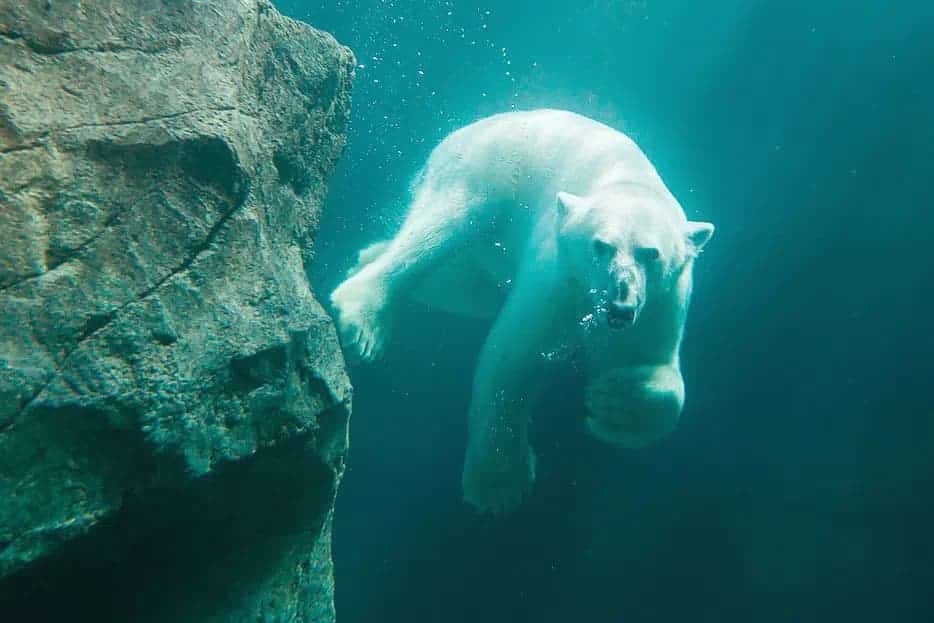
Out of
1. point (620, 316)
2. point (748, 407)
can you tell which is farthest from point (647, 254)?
point (748, 407)

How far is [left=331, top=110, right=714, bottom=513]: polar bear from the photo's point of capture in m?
2.74

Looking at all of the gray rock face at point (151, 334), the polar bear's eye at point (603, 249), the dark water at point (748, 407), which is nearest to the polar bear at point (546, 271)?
the polar bear's eye at point (603, 249)

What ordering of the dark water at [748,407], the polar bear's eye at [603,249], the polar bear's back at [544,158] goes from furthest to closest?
1. the dark water at [748,407]
2. the polar bear's back at [544,158]
3. the polar bear's eye at [603,249]

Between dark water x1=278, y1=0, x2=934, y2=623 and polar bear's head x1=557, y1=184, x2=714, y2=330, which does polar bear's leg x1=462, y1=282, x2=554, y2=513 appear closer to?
polar bear's head x1=557, y1=184, x2=714, y2=330

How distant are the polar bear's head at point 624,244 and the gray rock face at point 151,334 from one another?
1.15 metres

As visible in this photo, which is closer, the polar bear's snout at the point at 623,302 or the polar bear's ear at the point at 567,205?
the polar bear's snout at the point at 623,302

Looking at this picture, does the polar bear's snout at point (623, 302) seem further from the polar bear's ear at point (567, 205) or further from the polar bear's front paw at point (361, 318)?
the polar bear's front paw at point (361, 318)

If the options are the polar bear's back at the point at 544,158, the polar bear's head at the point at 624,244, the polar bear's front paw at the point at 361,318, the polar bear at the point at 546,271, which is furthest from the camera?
the polar bear's back at the point at 544,158

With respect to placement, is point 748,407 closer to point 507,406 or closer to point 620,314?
point 507,406

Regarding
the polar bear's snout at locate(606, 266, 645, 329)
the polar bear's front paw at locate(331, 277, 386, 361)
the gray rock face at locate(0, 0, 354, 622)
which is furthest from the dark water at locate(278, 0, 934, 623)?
the gray rock face at locate(0, 0, 354, 622)

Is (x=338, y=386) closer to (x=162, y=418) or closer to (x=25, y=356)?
(x=162, y=418)

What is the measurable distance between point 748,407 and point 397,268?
3.08 metres

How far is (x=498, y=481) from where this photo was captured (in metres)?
3.23

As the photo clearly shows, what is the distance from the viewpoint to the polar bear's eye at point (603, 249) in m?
2.54
